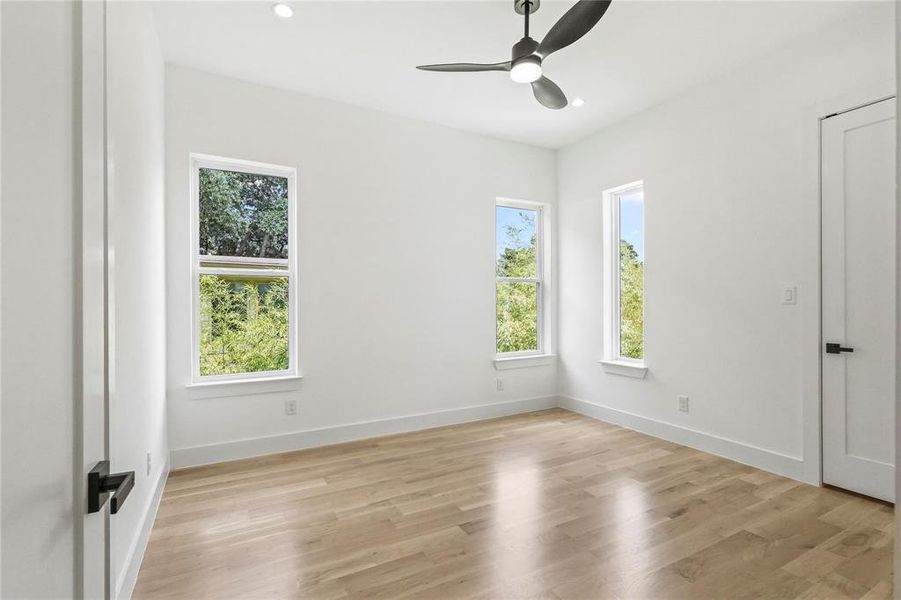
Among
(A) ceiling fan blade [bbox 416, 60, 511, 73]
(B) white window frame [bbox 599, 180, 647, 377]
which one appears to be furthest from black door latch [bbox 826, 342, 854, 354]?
(A) ceiling fan blade [bbox 416, 60, 511, 73]

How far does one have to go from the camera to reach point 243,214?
356 centimetres

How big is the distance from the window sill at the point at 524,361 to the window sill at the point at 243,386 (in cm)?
206

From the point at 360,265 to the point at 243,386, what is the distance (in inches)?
54.0

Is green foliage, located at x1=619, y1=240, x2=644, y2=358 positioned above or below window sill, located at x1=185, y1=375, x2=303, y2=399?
above

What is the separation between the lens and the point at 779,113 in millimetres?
3088

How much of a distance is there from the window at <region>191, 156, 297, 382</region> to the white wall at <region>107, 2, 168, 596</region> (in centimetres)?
41

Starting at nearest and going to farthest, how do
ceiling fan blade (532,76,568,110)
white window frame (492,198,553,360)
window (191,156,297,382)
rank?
ceiling fan blade (532,76,568,110), window (191,156,297,382), white window frame (492,198,553,360)

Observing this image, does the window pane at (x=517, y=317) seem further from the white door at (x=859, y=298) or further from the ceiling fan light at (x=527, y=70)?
Result: the white door at (x=859, y=298)

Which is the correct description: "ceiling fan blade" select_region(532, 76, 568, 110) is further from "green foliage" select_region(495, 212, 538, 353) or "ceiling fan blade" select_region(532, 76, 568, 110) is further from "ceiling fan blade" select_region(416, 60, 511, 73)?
"green foliage" select_region(495, 212, 538, 353)

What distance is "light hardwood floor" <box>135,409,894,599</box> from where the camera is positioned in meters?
1.90

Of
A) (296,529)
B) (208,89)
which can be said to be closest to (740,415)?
(296,529)

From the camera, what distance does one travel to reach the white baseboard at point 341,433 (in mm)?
3270

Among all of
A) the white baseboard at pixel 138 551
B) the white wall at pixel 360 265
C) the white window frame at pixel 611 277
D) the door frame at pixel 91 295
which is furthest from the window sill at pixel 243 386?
the white window frame at pixel 611 277

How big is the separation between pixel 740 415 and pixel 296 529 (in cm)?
321
